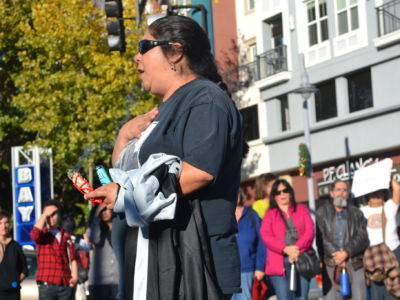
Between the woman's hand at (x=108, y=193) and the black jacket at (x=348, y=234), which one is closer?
the woman's hand at (x=108, y=193)

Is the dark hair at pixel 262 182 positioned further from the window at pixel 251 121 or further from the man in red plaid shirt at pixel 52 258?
the window at pixel 251 121

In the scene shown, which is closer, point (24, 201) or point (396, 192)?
point (396, 192)

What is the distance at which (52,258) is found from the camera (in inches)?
468

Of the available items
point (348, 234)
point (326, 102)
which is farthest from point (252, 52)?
point (348, 234)

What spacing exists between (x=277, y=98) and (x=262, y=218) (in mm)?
23971

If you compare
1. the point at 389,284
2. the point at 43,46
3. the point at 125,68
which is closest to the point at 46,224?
the point at 389,284

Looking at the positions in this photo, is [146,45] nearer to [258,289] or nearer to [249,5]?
[258,289]

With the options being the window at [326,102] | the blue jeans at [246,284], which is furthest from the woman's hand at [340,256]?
the window at [326,102]

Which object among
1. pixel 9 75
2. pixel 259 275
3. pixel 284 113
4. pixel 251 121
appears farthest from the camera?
pixel 251 121

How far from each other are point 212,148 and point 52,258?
870 cm

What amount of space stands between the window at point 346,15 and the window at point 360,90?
148 centimetres

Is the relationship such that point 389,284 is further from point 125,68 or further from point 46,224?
point 125,68

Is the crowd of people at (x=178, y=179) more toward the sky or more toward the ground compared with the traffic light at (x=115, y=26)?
more toward the ground

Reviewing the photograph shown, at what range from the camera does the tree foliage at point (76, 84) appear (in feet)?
97.2
